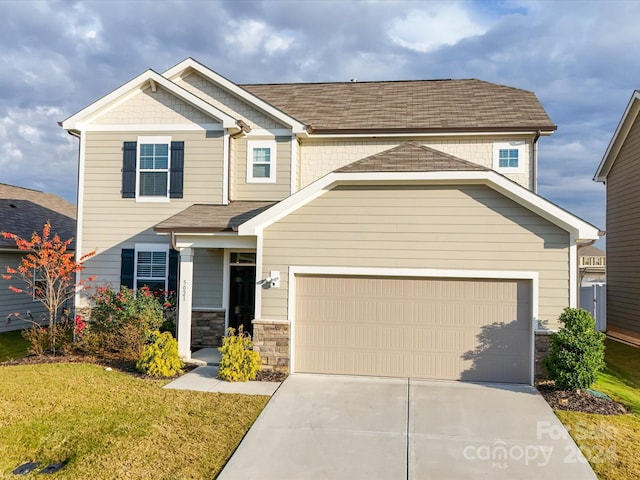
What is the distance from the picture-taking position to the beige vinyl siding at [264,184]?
1196 centimetres

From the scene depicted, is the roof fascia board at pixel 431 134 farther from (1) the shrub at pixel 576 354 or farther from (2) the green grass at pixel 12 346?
(2) the green grass at pixel 12 346

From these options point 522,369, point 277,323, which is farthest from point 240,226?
point 522,369

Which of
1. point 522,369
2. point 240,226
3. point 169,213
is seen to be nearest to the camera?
point 522,369

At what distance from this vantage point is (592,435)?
635cm

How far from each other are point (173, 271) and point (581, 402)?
29.7 ft

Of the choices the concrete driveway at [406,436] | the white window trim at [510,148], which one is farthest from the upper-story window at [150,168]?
the white window trim at [510,148]

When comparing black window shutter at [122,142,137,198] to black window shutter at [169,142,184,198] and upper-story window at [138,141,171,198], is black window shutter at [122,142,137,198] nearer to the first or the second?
upper-story window at [138,141,171,198]

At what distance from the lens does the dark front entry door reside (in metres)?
11.6

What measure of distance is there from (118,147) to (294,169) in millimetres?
4522

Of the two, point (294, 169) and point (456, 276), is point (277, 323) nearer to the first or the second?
point (456, 276)

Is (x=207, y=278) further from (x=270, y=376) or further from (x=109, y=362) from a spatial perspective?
(x=270, y=376)

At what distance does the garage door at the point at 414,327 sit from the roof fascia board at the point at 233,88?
448 centimetres

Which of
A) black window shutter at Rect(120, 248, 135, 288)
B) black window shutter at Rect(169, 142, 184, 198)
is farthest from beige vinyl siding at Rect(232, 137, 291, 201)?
black window shutter at Rect(120, 248, 135, 288)

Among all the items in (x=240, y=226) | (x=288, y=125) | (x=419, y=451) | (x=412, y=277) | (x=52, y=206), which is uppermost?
(x=288, y=125)
